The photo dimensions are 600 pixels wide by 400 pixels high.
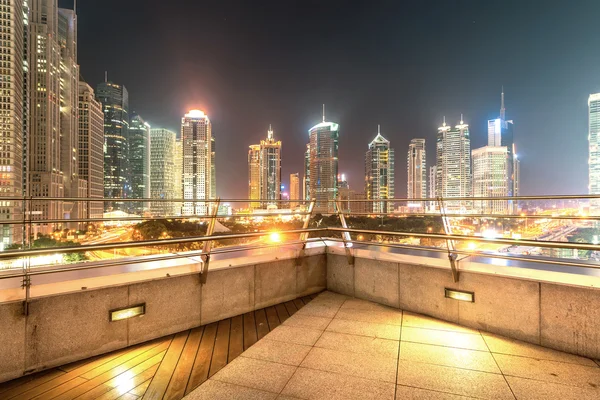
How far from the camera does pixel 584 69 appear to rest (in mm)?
55344

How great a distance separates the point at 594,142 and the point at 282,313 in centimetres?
6504

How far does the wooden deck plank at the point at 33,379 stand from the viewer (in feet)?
8.05

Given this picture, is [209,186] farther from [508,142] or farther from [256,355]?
[256,355]

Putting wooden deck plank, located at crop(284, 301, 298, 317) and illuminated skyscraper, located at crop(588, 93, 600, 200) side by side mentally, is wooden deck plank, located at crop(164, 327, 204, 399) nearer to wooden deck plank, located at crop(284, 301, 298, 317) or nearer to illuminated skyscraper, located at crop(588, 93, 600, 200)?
wooden deck plank, located at crop(284, 301, 298, 317)

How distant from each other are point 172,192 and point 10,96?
81.2m

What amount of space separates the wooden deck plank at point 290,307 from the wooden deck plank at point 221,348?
884 mm

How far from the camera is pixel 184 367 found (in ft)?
9.14

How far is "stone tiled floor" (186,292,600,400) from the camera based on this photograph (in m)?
2.40

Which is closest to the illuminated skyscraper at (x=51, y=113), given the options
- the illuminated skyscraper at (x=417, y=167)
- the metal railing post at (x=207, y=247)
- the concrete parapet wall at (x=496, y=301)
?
the metal railing post at (x=207, y=247)

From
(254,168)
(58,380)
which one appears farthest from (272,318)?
(254,168)

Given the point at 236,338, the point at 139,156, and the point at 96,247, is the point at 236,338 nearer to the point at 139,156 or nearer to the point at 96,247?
the point at 96,247

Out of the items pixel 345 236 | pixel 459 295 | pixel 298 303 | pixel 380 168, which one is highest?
pixel 380 168

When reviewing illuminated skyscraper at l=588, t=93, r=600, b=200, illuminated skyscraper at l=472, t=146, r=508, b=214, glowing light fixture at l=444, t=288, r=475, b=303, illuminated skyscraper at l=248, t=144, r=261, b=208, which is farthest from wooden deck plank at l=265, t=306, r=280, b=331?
illuminated skyscraper at l=248, t=144, r=261, b=208

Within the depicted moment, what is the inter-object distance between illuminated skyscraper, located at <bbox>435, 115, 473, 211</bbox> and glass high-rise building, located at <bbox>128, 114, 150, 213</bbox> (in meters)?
141
